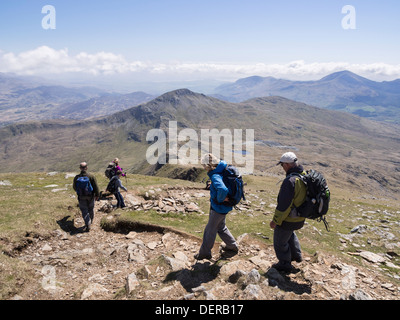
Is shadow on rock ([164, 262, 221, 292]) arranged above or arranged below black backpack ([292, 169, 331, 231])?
below

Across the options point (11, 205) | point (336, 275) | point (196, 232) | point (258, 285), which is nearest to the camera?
point (258, 285)

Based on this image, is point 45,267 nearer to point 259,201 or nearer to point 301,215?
point 301,215

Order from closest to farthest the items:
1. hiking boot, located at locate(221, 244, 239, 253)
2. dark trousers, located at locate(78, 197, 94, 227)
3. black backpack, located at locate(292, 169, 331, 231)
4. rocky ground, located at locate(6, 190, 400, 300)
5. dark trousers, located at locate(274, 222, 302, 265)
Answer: rocky ground, located at locate(6, 190, 400, 300) < black backpack, located at locate(292, 169, 331, 231) < dark trousers, located at locate(274, 222, 302, 265) < hiking boot, located at locate(221, 244, 239, 253) < dark trousers, located at locate(78, 197, 94, 227)

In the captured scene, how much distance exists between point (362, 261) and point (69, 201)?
18.6 m

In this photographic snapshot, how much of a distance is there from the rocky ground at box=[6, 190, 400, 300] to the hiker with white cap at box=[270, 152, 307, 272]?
74cm

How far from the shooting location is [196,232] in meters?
13.2

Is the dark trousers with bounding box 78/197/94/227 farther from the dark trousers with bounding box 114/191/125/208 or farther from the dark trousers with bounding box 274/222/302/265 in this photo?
the dark trousers with bounding box 274/222/302/265

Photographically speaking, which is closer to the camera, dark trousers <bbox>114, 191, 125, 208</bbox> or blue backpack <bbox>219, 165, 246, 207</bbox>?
blue backpack <bbox>219, 165, 246, 207</bbox>

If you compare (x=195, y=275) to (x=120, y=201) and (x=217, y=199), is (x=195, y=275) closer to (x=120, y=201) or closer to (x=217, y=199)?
(x=217, y=199)

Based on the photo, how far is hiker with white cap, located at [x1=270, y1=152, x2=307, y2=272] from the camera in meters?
7.56

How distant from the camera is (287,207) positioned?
25.0ft

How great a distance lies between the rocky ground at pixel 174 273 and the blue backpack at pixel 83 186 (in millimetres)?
2560

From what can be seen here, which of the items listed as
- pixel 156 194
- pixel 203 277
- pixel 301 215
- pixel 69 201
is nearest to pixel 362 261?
pixel 301 215

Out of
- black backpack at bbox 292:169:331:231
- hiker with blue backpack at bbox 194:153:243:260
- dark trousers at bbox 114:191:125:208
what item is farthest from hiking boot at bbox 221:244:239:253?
dark trousers at bbox 114:191:125:208
